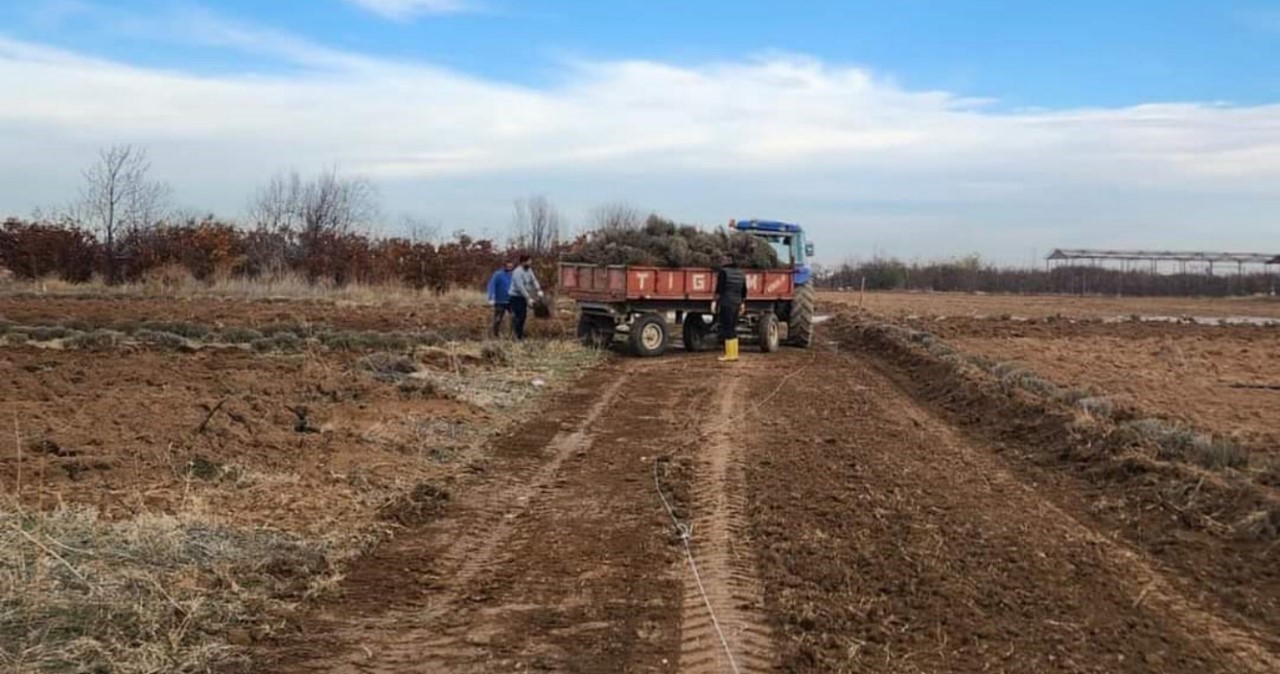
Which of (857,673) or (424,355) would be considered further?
(424,355)

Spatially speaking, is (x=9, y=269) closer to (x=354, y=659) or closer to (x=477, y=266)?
(x=477, y=266)

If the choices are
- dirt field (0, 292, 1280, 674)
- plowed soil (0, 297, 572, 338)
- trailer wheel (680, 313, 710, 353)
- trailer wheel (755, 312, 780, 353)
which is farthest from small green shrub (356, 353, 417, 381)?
trailer wheel (755, 312, 780, 353)

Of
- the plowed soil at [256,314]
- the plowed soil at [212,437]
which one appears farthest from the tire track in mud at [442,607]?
the plowed soil at [256,314]

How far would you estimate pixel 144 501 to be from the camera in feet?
23.9

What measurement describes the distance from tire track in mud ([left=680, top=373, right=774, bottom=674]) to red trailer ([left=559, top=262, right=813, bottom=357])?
31.6ft

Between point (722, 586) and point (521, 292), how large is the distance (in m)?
14.9

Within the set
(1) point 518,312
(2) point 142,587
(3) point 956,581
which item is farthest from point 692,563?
(1) point 518,312

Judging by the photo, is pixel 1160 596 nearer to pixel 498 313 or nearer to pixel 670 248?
pixel 670 248

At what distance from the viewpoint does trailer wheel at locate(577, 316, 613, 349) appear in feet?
67.7

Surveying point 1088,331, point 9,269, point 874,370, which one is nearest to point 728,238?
point 874,370

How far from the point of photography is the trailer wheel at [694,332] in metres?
21.1

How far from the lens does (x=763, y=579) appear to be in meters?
6.12

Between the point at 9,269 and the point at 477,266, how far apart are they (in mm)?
17241

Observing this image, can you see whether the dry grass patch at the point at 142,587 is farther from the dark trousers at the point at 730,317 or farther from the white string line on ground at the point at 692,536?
the dark trousers at the point at 730,317
